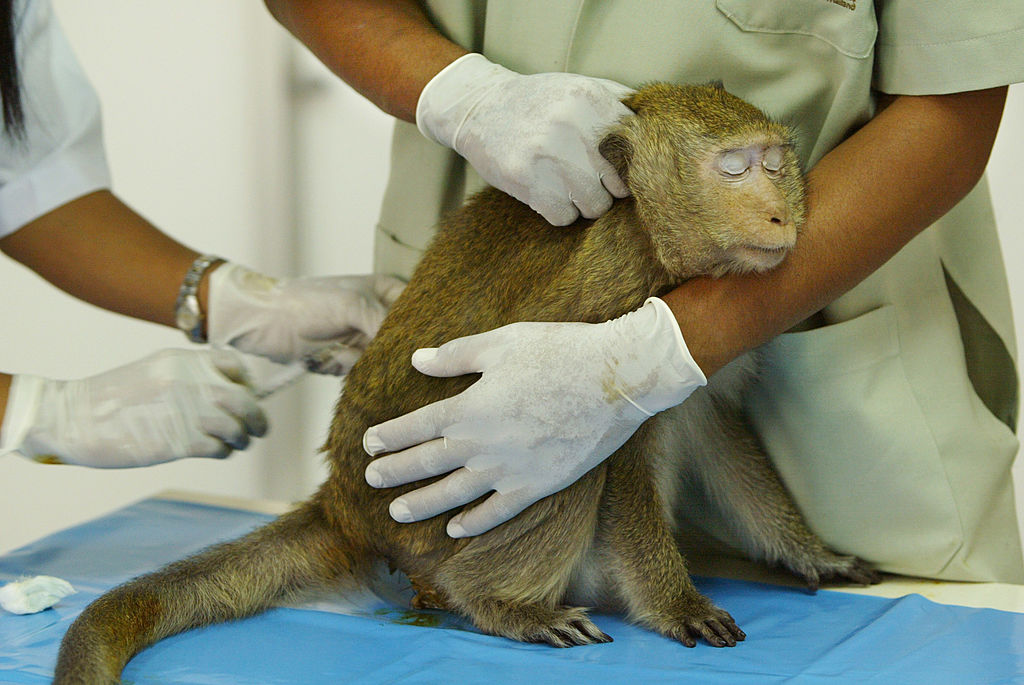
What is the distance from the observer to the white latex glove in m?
1.62

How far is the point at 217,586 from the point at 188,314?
1.92 ft

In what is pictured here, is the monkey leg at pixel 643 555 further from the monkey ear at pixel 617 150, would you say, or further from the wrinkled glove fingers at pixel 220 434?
the wrinkled glove fingers at pixel 220 434

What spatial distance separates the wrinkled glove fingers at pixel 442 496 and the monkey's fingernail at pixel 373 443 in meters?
0.06

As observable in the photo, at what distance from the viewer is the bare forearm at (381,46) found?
51.2 inches

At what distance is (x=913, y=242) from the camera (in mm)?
1312

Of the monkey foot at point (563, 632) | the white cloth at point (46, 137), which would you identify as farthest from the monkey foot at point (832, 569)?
the white cloth at point (46, 137)

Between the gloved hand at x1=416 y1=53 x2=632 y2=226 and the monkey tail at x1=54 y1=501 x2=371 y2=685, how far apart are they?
0.48 metres

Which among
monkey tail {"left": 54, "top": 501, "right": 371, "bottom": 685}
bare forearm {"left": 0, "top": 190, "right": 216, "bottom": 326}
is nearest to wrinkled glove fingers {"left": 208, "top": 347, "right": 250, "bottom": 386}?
bare forearm {"left": 0, "top": 190, "right": 216, "bottom": 326}

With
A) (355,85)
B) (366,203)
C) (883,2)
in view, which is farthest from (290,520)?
(366,203)

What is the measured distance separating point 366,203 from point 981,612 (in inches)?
78.3

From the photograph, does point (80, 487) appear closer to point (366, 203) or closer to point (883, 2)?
point (366, 203)

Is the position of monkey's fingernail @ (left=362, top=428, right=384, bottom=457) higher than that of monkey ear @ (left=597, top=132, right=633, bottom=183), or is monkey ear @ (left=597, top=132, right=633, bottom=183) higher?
monkey ear @ (left=597, top=132, right=633, bottom=183)

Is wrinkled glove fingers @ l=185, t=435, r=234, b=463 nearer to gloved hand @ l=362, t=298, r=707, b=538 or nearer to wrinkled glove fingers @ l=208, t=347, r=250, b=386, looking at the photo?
wrinkled glove fingers @ l=208, t=347, r=250, b=386

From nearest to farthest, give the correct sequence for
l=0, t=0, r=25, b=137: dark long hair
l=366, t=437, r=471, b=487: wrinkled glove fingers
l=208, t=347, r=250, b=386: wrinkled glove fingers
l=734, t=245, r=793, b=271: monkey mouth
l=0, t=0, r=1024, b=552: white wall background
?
1. l=734, t=245, r=793, b=271: monkey mouth
2. l=366, t=437, r=471, b=487: wrinkled glove fingers
3. l=0, t=0, r=25, b=137: dark long hair
4. l=208, t=347, r=250, b=386: wrinkled glove fingers
5. l=0, t=0, r=1024, b=552: white wall background
